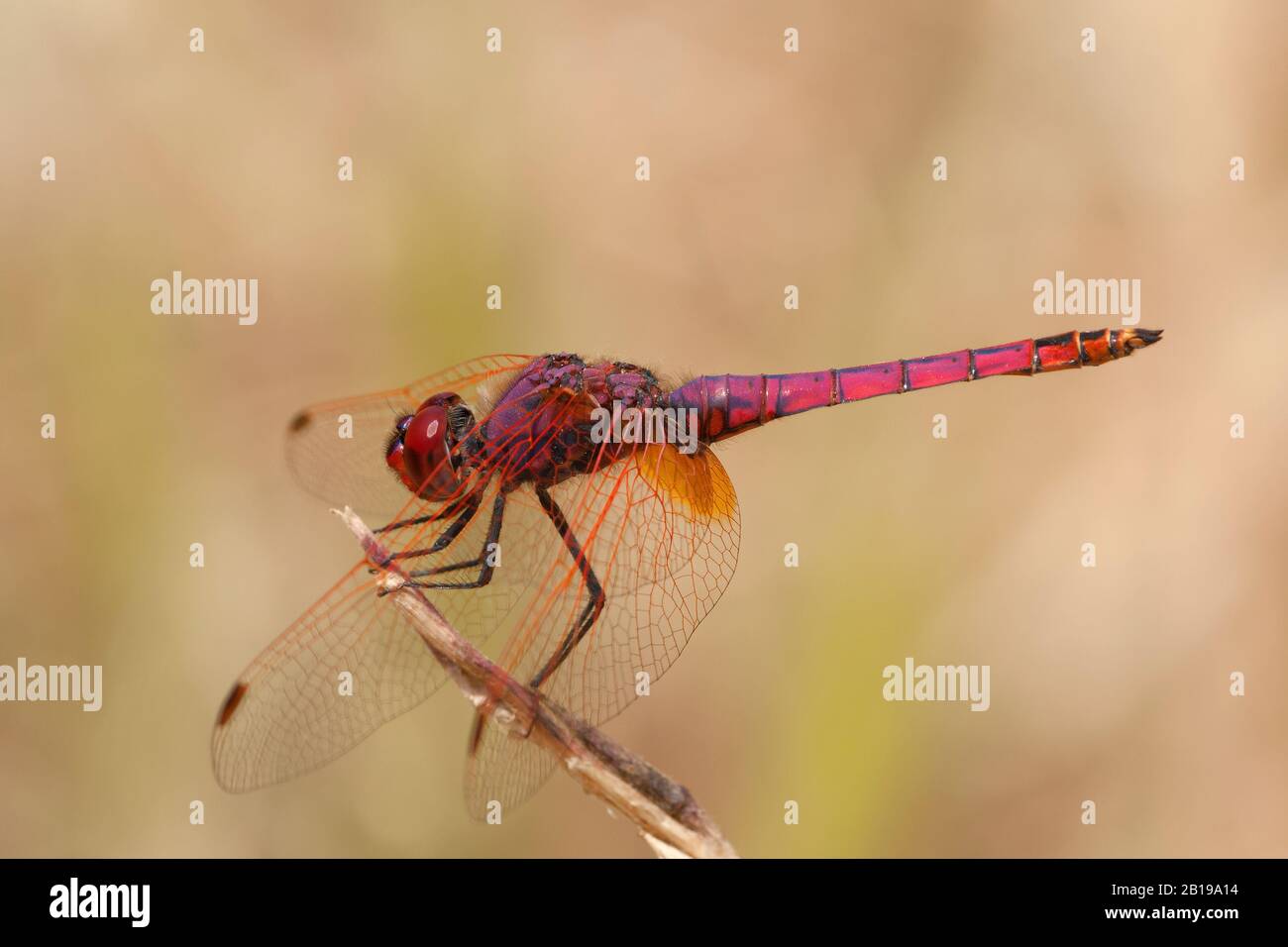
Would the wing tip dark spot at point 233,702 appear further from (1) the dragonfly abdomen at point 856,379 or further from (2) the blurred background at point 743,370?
(1) the dragonfly abdomen at point 856,379

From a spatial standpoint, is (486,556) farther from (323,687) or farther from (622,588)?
(323,687)

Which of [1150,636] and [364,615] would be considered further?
[1150,636]

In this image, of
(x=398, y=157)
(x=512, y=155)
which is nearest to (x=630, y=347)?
(x=512, y=155)

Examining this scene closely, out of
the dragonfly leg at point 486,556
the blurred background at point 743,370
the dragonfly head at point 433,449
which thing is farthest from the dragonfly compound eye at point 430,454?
the blurred background at point 743,370

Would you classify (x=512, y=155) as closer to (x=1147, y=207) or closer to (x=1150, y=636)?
(x=1147, y=207)

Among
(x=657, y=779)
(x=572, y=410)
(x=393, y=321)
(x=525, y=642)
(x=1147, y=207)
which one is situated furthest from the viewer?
(x=1147, y=207)

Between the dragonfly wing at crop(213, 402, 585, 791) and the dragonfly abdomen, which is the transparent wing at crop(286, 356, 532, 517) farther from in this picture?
the dragonfly abdomen
